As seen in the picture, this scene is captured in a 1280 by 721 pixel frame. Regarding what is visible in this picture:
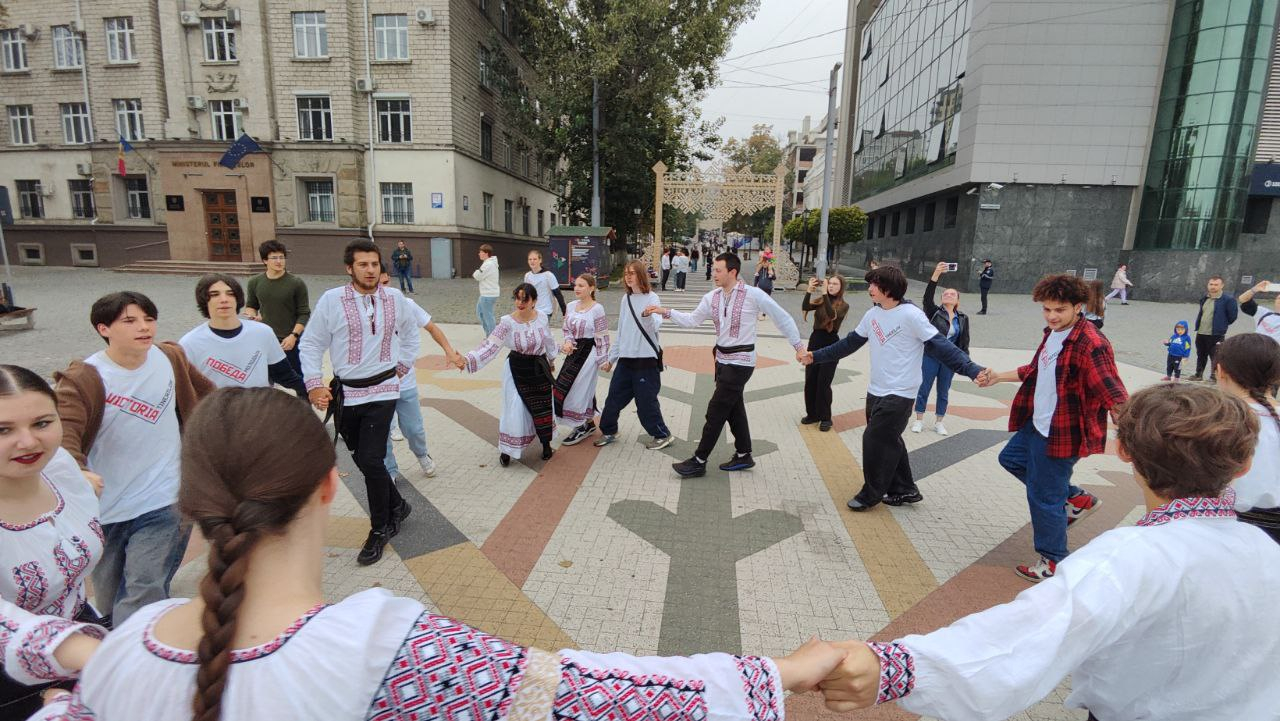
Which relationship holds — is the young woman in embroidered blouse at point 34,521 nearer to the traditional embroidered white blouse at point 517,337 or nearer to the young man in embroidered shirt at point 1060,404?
the traditional embroidered white blouse at point 517,337

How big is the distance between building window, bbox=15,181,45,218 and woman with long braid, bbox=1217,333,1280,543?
37.2 m

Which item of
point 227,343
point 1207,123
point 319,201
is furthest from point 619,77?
point 227,343

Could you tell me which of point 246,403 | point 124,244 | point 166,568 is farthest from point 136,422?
point 124,244

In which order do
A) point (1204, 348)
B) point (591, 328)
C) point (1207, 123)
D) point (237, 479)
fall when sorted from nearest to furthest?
1. point (237, 479)
2. point (591, 328)
3. point (1204, 348)
4. point (1207, 123)

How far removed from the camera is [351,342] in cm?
416

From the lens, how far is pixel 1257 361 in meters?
2.70

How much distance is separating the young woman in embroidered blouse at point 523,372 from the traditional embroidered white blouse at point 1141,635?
14.8ft

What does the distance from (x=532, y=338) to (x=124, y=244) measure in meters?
29.1

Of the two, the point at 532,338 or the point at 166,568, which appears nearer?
the point at 166,568

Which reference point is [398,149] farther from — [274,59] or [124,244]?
[124,244]

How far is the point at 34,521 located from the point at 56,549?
11 centimetres

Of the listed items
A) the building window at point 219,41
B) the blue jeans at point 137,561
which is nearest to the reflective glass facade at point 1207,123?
the blue jeans at point 137,561

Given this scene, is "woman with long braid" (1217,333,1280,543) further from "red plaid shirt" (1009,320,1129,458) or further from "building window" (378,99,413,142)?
"building window" (378,99,413,142)

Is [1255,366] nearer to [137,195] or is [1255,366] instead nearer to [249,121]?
[249,121]
